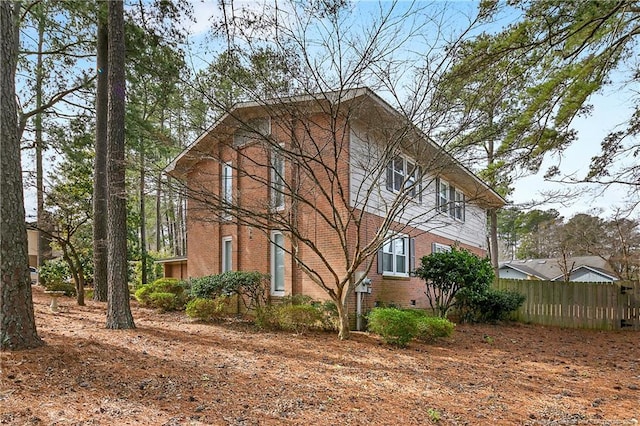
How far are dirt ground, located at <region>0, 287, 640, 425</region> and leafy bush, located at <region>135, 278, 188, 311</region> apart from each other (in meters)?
3.26

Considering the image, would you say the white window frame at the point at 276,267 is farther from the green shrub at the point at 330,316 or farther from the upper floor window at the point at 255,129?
the upper floor window at the point at 255,129

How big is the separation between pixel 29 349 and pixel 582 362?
859cm

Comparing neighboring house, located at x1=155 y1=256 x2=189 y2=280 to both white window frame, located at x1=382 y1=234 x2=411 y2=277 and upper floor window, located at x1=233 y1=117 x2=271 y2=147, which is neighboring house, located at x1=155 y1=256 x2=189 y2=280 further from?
upper floor window, located at x1=233 y1=117 x2=271 y2=147

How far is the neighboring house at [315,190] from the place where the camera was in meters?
7.92

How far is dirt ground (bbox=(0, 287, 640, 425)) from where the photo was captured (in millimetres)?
4043

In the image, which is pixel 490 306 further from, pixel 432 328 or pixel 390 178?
pixel 432 328

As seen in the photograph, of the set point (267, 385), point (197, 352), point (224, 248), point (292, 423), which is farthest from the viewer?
point (224, 248)

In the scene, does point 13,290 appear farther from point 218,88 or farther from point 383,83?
point 383,83

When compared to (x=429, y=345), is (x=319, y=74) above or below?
above

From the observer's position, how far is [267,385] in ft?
16.4

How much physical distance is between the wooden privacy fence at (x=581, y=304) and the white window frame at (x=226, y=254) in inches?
359

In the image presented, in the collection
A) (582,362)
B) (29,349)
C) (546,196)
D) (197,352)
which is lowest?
(582,362)

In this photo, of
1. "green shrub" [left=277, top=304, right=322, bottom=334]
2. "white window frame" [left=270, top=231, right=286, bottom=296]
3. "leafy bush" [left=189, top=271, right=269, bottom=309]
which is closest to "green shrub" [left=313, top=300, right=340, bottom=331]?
"green shrub" [left=277, top=304, right=322, bottom=334]

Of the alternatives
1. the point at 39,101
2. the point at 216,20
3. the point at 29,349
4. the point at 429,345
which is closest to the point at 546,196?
the point at 429,345
